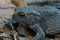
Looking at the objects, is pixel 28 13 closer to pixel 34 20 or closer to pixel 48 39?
pixel 34 20

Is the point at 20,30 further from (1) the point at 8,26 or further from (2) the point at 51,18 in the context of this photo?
(2) the point at 51,18

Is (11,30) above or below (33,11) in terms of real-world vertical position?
below

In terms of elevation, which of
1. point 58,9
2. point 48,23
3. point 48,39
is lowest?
point 48,39

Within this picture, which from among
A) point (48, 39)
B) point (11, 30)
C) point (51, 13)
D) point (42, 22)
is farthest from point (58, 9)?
point (11, 30)

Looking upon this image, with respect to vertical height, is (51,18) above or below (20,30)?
above

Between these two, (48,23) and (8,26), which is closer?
(48,23)

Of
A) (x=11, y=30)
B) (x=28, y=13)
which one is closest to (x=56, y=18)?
(x=28, y=13)

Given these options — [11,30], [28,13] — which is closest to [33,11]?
[28,13]

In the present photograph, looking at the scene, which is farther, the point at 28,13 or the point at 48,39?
the point at 28,13

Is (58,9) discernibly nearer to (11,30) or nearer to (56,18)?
(56,18)
